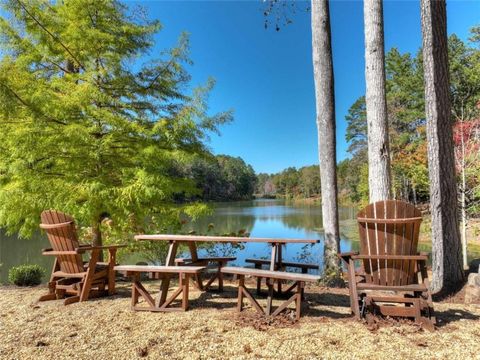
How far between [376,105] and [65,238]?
407 cm

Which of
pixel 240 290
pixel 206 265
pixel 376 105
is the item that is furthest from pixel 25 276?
pixel 376 105

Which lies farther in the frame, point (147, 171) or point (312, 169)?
point (312, 169)

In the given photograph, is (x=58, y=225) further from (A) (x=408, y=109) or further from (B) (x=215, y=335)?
(A) (x=408, y=109)

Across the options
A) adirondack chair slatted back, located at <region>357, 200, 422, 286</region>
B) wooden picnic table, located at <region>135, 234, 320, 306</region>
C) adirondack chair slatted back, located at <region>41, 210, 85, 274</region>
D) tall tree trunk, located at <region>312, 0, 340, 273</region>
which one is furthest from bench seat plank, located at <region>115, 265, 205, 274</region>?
tall tree trunk, located at <region>312, 0, 340, 273</region>

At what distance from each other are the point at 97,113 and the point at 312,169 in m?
67.3

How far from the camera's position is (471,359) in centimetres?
212

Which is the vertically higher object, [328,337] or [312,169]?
[312,169]

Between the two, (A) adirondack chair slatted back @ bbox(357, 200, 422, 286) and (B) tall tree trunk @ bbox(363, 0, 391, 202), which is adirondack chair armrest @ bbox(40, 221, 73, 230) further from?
(B) tall tree trunk @ bbox(363, 0, 391, 202)

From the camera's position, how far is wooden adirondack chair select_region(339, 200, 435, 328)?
2.80m

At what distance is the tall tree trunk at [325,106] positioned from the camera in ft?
16.4

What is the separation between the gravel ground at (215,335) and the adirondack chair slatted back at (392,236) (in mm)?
409

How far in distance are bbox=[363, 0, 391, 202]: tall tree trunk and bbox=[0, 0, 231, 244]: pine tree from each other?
6.75ft

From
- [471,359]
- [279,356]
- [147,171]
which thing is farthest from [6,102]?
[471,359]

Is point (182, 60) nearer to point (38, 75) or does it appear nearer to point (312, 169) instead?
point (38, 75)
